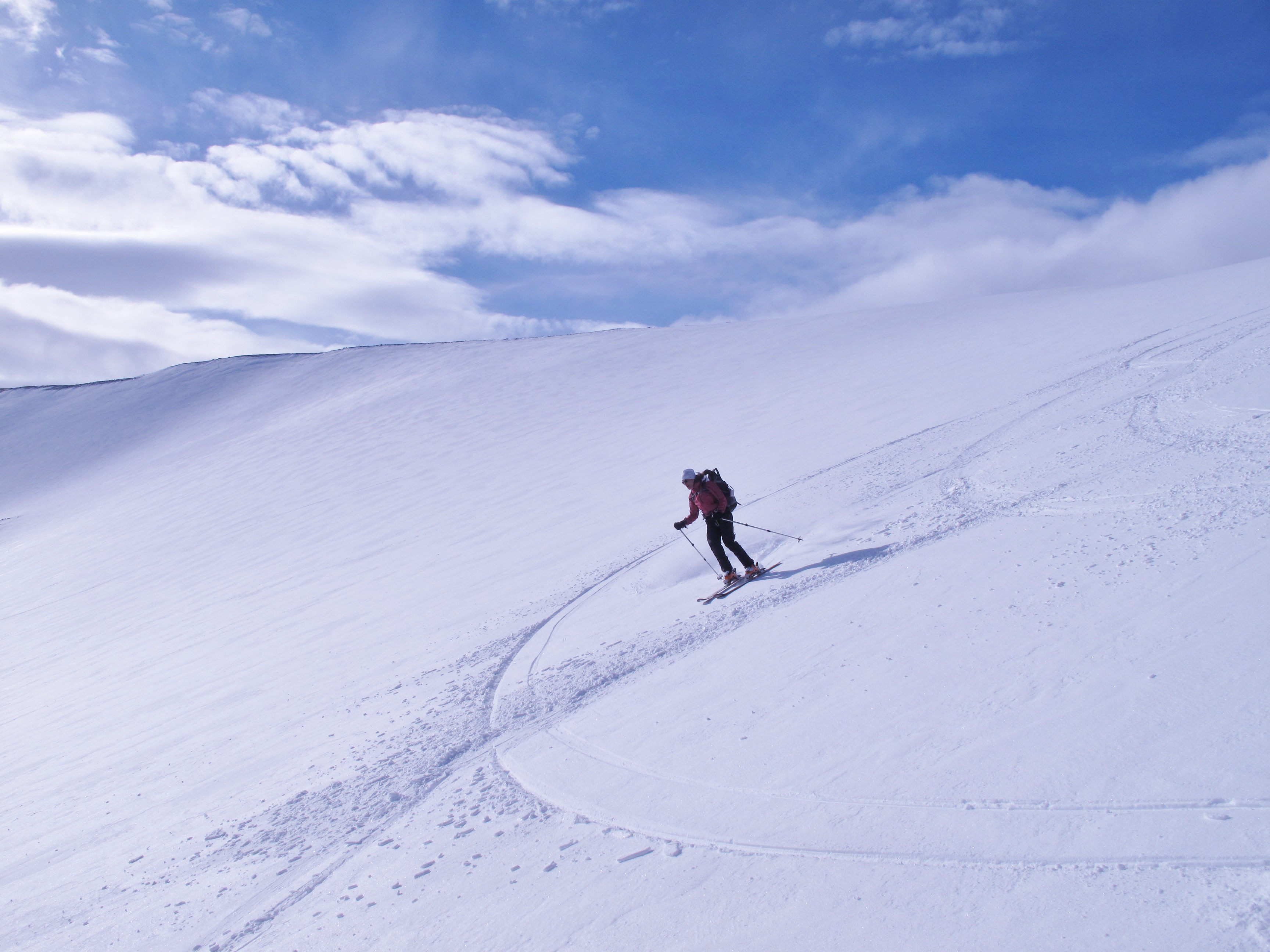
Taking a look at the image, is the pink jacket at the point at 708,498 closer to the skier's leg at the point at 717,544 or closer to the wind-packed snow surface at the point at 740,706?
the skier's leg at the point at 717,544

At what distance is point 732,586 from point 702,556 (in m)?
1.07

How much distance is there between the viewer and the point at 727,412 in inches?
647

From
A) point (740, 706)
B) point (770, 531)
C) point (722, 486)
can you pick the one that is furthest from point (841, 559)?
point (740, 706)

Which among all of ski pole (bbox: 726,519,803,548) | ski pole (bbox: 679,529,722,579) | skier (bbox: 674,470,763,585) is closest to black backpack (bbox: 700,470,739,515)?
skier (bbox: 674,470,763,585)

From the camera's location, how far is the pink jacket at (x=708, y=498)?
24.9 feet

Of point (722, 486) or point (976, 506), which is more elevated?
point (722, 486)

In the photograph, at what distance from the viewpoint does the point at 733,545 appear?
749 centimetres

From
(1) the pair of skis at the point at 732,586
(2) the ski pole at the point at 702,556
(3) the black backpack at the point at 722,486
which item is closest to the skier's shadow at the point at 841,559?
(1) the pair of skis at the point at 732,586

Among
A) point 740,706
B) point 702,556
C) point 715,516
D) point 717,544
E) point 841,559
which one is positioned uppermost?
point 715,516

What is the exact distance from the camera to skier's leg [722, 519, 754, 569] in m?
7.44

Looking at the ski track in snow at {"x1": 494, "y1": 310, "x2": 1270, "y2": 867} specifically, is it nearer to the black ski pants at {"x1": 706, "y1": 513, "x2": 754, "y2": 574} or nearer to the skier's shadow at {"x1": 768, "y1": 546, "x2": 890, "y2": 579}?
the skier's shadow at {"x1": 768, "y1": 546, "x2": 890, "y2": 579}

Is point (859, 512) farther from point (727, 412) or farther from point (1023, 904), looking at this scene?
point (727, 412)

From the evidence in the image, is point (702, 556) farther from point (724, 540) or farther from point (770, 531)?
point (770, 531)

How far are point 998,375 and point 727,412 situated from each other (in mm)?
5401
